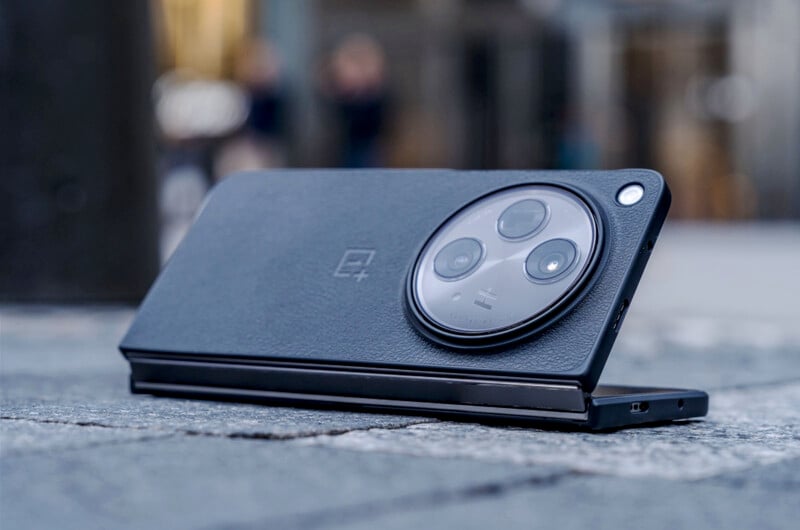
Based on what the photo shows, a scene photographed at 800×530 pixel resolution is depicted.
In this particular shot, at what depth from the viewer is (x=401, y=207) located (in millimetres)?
2455

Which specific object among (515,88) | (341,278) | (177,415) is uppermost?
(341,278)

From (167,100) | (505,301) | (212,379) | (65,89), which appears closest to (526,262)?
(505,301)

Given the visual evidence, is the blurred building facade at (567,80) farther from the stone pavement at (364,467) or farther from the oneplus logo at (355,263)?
the stone pavement at (364,467)

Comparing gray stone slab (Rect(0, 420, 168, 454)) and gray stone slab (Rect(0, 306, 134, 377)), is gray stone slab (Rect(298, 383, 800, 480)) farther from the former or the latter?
gray stone slab (Rect(0, 306, 134, 377))

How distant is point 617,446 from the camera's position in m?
1.98

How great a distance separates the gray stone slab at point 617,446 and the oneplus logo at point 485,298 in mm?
174

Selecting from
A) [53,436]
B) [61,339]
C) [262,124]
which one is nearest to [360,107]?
[262,124]

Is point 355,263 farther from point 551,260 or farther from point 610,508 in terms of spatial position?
point 610,508

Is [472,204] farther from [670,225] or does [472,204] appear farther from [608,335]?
[670,225]

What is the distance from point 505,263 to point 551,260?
7 centimetres

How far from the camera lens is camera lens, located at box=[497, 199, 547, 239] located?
7.45 ft

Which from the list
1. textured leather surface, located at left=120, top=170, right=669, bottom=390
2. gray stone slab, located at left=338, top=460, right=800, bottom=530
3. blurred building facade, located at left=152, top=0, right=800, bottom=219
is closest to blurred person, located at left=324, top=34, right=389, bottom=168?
blurred building facade, located at left=152, top=0, right=800, bottom=219

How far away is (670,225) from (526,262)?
59.6ft

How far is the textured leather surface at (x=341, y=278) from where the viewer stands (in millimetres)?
2127
